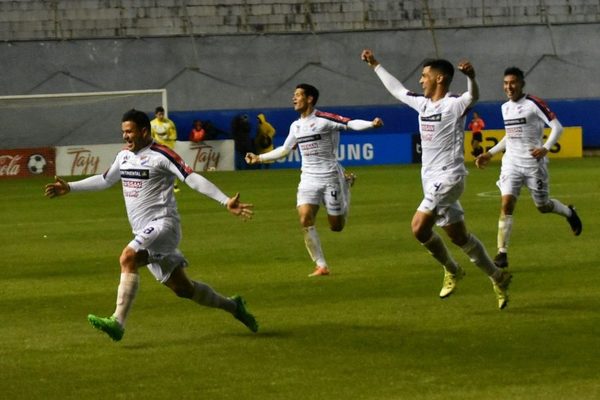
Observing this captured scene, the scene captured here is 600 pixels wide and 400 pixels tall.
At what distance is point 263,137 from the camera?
43.4m

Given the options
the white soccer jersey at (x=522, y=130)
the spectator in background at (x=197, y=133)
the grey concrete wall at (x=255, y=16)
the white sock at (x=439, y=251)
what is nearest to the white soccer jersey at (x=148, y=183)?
the white sock at (x=439, y=251)

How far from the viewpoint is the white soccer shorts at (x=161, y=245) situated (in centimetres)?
1130

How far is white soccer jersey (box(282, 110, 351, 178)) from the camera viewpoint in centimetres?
1712

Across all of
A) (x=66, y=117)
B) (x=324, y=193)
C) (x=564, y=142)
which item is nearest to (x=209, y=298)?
(x=324, y=193)

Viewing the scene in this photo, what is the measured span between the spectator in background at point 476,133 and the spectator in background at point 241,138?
7.53 meters

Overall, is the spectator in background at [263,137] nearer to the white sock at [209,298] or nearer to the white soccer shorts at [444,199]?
the white soccer shorts at [444,199]

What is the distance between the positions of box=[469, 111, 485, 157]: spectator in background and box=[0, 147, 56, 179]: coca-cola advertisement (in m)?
13.9

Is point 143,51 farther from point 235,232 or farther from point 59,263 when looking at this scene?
point 59,263

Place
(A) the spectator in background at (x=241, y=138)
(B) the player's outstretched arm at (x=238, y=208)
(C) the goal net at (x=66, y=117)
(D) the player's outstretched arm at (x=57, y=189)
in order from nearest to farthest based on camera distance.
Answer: (B) the player's outstretched arm at (x=238, y=208)
(D) the player's outstretched arm at (x=57, y=189)
(C) the goal net at (x=66, y=117)
(A) the spectator in background at (x=241, y=138)

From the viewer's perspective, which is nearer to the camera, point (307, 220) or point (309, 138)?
point (307, 220)

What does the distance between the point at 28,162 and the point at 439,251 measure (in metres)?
28.4

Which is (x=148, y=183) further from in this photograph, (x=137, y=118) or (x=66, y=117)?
Answer: (x=66, y=117)

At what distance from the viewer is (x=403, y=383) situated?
9.40 m

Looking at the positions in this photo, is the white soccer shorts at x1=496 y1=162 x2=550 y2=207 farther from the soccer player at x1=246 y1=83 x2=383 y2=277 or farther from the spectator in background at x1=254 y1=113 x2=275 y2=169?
the spectator in background at x1=254 y1=113 x2=275 y2=169
